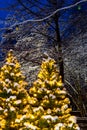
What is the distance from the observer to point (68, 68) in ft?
70.7

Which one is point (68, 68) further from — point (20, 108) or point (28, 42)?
point (20, 108)

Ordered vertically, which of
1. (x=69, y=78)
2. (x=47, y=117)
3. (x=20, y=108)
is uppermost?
(x=69, y=78)

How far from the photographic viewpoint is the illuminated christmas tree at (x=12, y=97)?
1435cm

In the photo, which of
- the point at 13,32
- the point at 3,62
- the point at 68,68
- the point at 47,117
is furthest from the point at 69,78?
the point at 47,117

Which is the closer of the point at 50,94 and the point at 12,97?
the point at 12,97

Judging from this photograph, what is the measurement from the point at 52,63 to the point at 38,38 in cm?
109

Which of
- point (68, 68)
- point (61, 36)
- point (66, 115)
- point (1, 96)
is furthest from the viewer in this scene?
point (68, 68)

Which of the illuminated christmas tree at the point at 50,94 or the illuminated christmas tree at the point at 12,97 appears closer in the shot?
the illuminated christmas tree at the point at 12,97

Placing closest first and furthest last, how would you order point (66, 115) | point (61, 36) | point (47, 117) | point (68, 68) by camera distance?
point (47, 117), point (66, 115), point (61, 36), point (68, 68)

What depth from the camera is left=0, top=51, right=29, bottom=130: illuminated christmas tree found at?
1435 centimetres

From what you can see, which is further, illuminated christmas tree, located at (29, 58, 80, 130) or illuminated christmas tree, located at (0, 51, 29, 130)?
illuminated christmas tree, located at (29, 58, 80, 130)

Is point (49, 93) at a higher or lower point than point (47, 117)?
higher

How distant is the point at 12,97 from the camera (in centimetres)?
1694

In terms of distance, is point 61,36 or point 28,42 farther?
point 28,42
